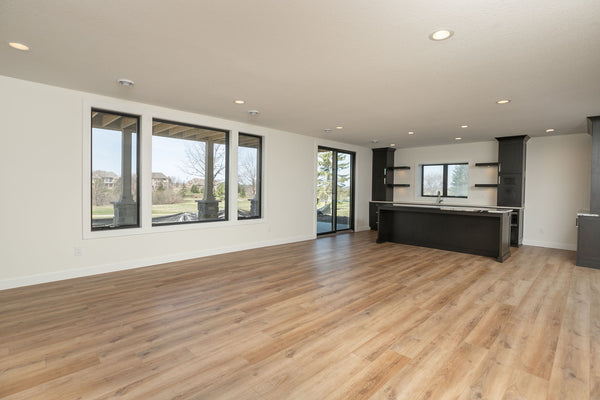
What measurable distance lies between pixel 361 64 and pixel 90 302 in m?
3.76

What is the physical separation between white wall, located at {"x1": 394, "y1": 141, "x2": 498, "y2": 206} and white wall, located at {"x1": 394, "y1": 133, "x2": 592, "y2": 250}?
0.8 inches

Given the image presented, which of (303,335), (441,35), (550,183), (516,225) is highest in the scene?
(441,35)

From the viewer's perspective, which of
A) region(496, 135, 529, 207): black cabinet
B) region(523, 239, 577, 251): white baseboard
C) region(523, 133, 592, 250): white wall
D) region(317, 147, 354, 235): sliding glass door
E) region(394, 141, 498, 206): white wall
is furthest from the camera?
region(317, 147, 354, 235): sliding glass door

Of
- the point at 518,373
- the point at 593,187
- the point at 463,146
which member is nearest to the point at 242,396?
the point at 518,373

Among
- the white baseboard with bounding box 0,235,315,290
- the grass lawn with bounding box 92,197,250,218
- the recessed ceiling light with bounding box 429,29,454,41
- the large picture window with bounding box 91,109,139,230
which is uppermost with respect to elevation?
the recessed ceiling light with bounding box 429,29,454,41

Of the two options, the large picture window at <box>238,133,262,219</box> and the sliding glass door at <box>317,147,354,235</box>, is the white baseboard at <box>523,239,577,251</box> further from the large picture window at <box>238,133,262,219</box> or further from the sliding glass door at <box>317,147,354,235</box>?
the large picture window at <box>238,133,262,219</box>

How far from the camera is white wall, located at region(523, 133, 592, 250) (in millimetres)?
6301

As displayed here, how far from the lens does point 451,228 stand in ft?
20.0

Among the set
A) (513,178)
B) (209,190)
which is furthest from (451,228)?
(209,190)

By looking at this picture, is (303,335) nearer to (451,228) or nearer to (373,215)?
(451,228)

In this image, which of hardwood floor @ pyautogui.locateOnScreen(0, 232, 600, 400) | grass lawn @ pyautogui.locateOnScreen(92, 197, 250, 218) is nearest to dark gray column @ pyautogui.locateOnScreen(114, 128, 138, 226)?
grass lawn @ pyautogui.locateOnScreen(92, 197, 250, 218)

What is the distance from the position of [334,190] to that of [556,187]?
492cm

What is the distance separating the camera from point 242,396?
179cm

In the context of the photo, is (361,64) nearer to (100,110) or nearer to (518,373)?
(518,373)
